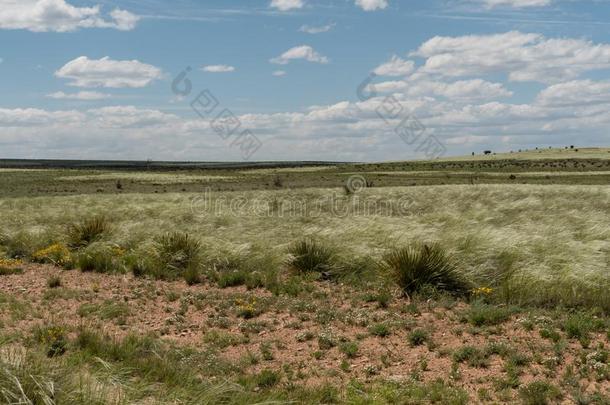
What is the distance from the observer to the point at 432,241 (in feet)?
45.7

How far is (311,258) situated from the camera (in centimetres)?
1383

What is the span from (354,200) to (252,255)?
11.1m

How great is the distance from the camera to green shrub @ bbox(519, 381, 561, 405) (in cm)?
697

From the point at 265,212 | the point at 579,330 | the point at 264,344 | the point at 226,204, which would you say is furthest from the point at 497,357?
the point at 226,204

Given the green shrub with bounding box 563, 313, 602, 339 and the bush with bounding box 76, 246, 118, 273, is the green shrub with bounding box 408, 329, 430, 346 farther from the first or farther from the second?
the bush with bounding box 76, 246, 118, 273

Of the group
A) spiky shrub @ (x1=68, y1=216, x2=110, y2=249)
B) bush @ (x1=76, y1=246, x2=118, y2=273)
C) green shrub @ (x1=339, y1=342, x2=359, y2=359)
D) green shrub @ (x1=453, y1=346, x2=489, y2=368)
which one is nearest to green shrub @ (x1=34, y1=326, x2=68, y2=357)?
green shrub @ (x1=339, y1=342, x2=359, y2=359)

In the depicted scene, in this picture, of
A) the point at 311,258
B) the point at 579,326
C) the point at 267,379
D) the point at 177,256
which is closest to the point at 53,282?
the point at 177,256

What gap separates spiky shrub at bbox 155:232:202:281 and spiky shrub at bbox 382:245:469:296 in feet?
15.6

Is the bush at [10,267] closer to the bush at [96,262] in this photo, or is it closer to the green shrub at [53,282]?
the bush at [96,262]

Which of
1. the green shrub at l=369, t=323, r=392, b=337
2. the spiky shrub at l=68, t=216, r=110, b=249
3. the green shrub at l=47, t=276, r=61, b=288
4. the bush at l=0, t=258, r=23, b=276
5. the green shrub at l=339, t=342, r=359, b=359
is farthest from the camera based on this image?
the spiky shrub at l=68, t=216, r=110, b=249

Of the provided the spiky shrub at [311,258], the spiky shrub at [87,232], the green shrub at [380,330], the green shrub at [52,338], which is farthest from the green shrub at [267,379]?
the spiky shrub at [87,232]

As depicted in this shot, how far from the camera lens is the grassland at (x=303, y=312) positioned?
714 cm

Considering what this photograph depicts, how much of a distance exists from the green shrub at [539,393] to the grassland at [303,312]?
0.02 m

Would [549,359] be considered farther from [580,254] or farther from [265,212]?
[265,212]
